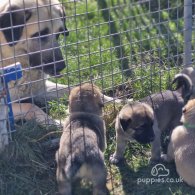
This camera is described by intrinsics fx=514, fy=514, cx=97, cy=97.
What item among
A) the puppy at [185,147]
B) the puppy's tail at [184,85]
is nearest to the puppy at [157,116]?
the puppy's tail at [184,85]

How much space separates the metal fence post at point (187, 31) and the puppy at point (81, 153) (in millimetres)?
1458

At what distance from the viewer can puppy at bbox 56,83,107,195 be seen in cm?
322

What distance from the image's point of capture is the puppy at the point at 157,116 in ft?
12.2

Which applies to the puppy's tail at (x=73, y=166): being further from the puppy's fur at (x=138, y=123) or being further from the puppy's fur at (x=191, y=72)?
the puppy's fur at (x=191, y=72)

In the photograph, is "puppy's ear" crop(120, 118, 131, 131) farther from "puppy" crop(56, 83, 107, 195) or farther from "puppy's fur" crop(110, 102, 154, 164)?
"puppy" crop(56, 83, 107, 195)

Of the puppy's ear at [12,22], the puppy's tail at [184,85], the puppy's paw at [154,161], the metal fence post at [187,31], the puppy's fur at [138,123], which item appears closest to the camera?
the puppy's fur at [138,123]

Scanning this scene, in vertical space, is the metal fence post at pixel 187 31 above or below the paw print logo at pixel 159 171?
above

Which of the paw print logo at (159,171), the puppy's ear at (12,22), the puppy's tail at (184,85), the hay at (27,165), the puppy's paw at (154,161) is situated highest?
the puppy's ear at (12,22)

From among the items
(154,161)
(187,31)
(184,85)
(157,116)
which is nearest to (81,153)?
(154,161)

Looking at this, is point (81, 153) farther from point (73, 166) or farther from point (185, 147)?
point (185, 147)

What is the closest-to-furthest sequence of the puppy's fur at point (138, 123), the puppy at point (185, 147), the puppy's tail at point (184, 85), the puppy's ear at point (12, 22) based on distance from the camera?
the puppy at point (185, 147) < the puppy's fur at point (138, 123) < the puppy's ear at point (12, 22) < the puppy's tail at point (184, 85)

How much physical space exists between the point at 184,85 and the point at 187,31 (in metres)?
0.71

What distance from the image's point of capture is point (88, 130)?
11.4 ft

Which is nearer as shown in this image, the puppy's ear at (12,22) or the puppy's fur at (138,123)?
the puppy's fur at (138,123)
